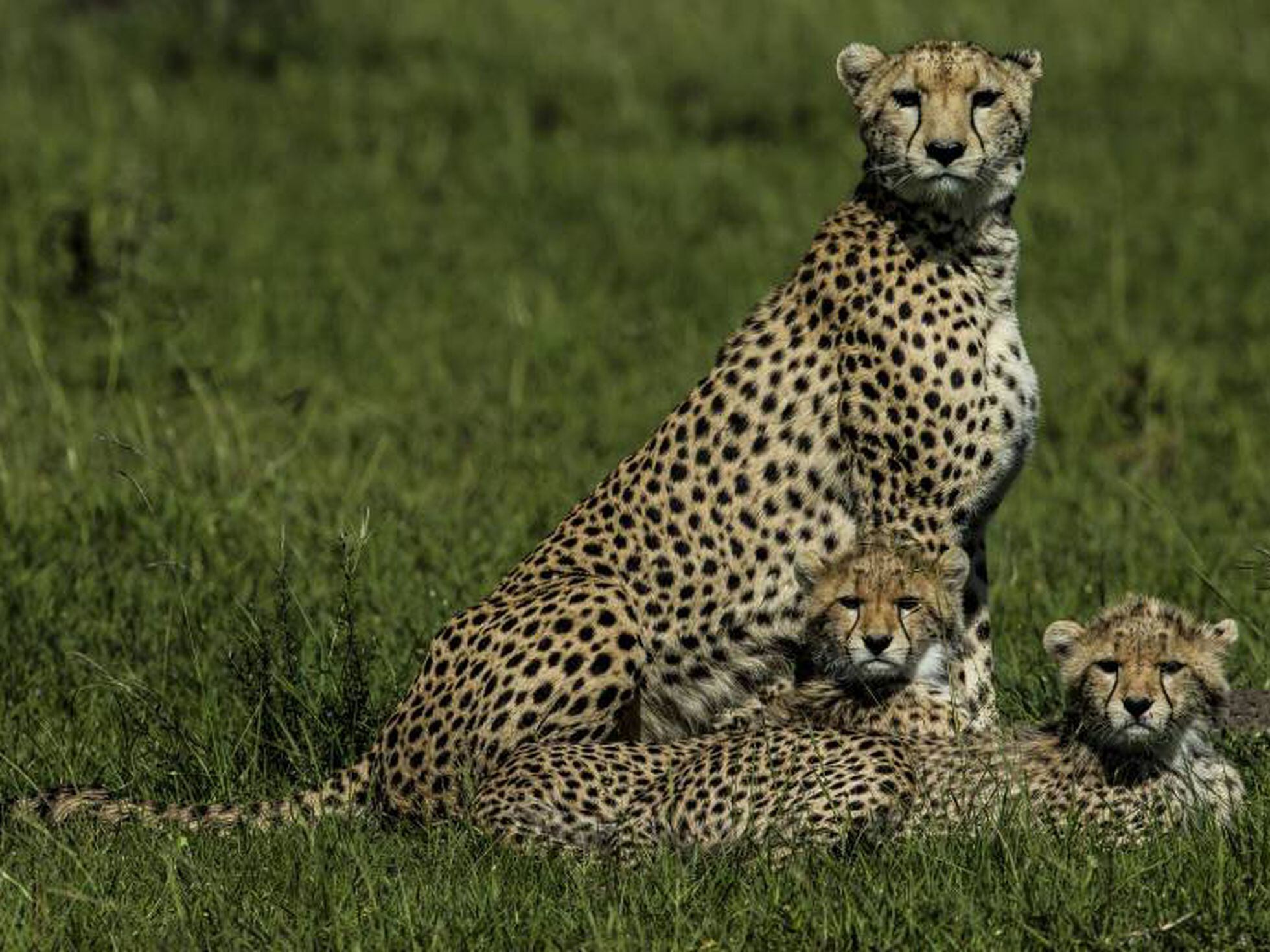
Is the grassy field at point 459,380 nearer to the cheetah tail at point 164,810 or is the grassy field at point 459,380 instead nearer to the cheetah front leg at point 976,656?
the cheetah tail at point 164,810

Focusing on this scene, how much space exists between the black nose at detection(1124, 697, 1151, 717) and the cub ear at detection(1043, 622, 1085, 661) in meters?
0.21

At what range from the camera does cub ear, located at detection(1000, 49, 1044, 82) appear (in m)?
5.61

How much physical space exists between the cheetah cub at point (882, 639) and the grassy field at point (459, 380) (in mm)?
518

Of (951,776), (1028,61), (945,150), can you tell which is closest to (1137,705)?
(951,776)

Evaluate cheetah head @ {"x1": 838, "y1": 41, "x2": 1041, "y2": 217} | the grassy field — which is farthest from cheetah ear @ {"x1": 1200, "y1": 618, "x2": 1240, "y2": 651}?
cheetah head @ {"x1": 838, "y1": 41, "x2": 1041, "y2": 217}

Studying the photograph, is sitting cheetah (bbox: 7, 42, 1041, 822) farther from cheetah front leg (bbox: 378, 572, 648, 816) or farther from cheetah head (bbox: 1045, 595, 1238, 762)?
cheetah head (bbox: 1045, 595, 1238, 762)

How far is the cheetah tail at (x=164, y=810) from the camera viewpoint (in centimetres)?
502

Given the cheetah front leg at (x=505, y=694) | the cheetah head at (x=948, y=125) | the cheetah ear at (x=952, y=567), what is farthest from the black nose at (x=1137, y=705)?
the cheetah head at (x=948, y=125)

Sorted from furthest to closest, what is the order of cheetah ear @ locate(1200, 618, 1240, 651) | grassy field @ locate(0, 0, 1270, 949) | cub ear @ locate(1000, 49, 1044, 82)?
cub ear @ locate(1000, 49, 1044, 82), cheetah ear @ locate(1200, 618, 1240, 651), grassy field @ locate(0, 0, 1270, 949)

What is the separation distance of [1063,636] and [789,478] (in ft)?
2.67

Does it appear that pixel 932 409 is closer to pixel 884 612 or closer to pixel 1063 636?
pixel 884 612

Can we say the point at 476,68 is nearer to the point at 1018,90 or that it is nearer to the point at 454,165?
the point at 454,165

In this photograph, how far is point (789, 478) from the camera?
5430 millimetres

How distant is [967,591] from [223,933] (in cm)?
209
